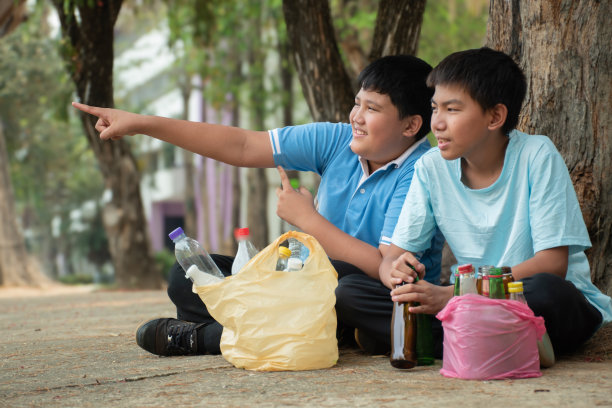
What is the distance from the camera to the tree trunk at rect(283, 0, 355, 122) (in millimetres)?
6613

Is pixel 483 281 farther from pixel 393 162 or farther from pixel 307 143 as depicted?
pixel 307 143

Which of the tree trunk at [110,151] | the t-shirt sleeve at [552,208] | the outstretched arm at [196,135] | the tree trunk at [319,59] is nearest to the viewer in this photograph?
the t-shirt sleeve at [552,208]

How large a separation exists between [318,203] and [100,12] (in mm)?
5618

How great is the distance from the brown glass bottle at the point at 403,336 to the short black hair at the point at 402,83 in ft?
3.36

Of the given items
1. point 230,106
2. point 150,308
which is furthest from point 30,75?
point 150,308

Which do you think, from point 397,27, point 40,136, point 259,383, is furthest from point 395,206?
point 40,136

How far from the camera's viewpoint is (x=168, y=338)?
3441mm

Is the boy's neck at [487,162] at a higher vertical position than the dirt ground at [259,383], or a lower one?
higher

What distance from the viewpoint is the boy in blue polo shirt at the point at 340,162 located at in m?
3.31

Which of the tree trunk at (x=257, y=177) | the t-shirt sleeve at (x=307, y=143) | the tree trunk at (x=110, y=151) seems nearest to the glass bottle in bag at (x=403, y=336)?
the t-shirt sleeve at (x=307, y=143)

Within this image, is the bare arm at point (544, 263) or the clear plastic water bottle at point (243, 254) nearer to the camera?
the bare arm at point (544, 263)

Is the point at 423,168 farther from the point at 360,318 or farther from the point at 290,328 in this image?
the point at 290,328

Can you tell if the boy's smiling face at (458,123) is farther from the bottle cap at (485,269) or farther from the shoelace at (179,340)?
the shoelace at (179,340)

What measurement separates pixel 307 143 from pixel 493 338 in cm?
143
